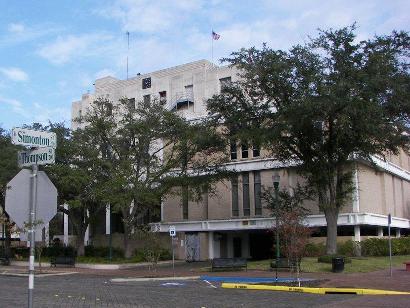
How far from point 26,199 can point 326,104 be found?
21.9 meters

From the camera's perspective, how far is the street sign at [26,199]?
923 centimetres

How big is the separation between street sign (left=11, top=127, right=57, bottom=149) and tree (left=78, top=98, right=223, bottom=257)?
1233 inches

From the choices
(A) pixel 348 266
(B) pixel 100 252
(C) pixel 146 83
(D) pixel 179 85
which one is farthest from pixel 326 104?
(C) pixel 146 83

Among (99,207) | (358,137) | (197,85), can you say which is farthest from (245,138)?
(197,85)

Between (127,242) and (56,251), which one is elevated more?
(127,242)

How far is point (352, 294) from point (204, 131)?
20.3 metres

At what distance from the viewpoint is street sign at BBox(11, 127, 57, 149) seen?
9562mm

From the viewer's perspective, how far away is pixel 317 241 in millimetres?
46781

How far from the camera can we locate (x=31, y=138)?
31.8 ft

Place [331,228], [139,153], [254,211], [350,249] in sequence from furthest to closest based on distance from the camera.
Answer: [254,211], [139,153], [350,249], [331,228]

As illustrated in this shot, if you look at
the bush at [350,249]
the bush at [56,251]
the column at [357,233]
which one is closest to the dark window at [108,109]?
the bush at [56,251]

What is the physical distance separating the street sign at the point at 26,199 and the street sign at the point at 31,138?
1.90ft

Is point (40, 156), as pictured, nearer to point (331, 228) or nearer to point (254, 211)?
point (331, 228)

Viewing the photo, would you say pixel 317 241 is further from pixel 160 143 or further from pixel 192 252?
pixel 160 143
